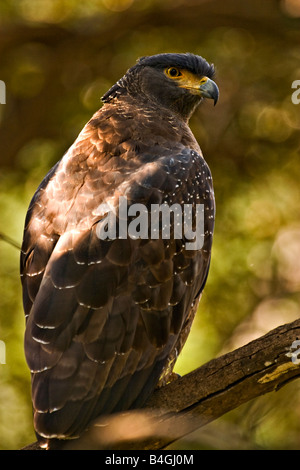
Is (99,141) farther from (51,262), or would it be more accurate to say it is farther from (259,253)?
(259,253)

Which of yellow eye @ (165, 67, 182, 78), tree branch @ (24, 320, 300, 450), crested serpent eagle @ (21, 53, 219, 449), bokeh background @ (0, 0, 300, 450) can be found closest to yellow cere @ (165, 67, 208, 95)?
yellow eye @ (165, 67, 182, 78)

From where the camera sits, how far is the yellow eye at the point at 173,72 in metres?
6.05

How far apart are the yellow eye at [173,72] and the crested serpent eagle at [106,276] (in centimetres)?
64

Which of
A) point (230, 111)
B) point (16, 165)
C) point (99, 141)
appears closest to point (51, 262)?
point (99, 141)

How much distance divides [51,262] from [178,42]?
5187 millimetres

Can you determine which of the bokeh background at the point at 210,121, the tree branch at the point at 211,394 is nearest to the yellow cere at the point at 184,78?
the bokeh background at the point at 210,121

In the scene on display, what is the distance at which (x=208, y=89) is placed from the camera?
5922 millimetres

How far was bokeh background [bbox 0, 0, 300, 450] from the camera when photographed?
7.61 metres

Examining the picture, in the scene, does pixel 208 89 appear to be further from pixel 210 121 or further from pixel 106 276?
pixel 210 121

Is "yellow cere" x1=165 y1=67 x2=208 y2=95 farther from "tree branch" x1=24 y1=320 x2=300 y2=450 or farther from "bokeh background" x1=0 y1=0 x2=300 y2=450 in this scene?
"tree branch" x1=24 y1=320 x2=300 y2=450

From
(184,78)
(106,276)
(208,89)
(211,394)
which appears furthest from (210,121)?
(211,394)

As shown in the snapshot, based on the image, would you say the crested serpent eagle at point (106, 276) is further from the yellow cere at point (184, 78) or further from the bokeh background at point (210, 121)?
the bokeh background at point (210, 121)

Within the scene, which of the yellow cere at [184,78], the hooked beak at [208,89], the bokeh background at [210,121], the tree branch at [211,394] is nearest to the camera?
the tree branch at [211,394]

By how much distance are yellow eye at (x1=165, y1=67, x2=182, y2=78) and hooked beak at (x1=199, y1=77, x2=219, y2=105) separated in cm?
21
